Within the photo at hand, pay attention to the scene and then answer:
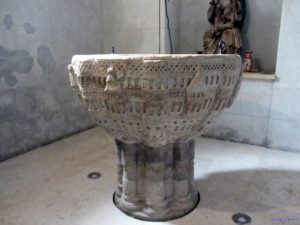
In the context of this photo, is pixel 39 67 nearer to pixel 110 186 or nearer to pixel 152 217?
pixel 110 186

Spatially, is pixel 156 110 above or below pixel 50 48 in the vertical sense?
below

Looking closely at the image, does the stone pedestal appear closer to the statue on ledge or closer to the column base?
the column base

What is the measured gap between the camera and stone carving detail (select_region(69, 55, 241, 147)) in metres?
0.93

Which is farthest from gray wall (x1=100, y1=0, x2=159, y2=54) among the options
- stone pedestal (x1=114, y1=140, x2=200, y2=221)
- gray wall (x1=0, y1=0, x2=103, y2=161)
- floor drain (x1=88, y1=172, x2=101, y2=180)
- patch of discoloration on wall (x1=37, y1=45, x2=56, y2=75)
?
stone pedestal (x1=114, y1=140, x2=200, y2=221)

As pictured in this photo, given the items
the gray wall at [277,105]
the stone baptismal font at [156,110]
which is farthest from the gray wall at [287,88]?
the stone baptismal font at [156,110]

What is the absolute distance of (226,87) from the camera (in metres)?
1.07

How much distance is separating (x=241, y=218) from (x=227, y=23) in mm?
1808

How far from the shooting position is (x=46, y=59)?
220 cm

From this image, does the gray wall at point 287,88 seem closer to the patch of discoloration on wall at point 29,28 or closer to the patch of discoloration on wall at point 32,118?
the patch of discoloration on wall at point 32,118

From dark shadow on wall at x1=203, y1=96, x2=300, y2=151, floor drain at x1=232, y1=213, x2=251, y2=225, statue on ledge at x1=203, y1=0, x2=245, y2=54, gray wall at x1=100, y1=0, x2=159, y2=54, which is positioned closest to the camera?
floor drain at x1=232, y1=213, x2=251, y2=225

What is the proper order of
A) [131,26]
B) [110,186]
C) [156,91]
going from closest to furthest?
[156,91], [110,186], [131,26]

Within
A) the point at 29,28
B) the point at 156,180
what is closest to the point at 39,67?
the point at 29,28

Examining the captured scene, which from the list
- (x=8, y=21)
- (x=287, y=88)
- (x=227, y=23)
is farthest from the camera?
(x=227, y=23)

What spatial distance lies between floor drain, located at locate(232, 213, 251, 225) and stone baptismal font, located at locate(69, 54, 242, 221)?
0.21 metres
